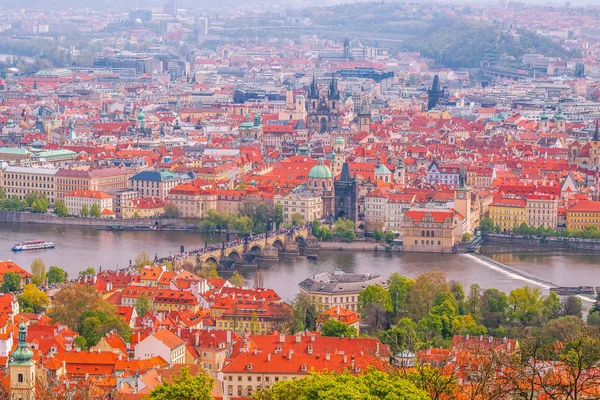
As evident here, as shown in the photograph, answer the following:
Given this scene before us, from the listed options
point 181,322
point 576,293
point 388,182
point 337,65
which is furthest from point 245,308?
point 337,65

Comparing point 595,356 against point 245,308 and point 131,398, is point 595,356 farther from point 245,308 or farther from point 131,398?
point 245,308

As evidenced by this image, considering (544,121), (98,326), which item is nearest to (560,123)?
(544,121)

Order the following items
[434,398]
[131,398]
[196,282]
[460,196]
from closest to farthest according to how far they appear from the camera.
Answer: [434,398], [131,398], [196,282], [460,196]

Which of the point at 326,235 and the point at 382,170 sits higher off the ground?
the point at 382,170

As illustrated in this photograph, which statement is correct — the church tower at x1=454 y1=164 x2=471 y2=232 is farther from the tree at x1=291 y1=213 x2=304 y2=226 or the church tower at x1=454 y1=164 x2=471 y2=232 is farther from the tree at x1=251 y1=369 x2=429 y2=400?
the tree at x1=251 y1=369 x2=429 y2=400

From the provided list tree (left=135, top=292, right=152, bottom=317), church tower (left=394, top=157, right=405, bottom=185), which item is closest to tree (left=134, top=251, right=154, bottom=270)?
tree (left=135, top=292, right=152, bottom=317)

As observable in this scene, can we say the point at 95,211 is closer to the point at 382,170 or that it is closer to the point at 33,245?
the point at 33,245

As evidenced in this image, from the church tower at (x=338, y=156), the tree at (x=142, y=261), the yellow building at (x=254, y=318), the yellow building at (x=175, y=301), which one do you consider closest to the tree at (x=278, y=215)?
the church tower at (x=338, y=156)
